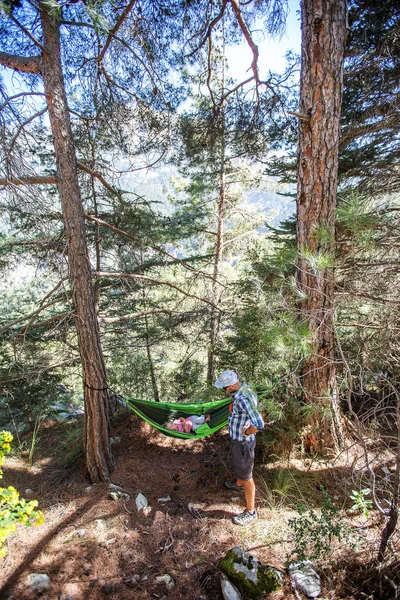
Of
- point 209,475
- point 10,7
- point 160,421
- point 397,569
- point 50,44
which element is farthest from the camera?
point 160,421

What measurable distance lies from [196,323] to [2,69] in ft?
13.1

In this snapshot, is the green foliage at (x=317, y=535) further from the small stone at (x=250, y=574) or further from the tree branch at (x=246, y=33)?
the tree branch at (x=246, y=33)

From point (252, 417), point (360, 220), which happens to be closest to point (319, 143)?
point (360, 220)

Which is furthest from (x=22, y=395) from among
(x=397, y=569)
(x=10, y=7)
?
(x=397, y=569)

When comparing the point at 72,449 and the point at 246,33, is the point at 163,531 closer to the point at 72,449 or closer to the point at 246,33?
the point at 72,449

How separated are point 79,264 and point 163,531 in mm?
2217

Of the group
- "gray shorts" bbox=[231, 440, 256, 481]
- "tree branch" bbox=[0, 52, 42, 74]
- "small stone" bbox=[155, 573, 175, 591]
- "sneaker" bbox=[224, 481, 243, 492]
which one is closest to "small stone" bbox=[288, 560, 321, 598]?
"gray shorts" bbox=[231, 440, 256, 481]

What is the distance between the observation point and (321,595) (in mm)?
1584

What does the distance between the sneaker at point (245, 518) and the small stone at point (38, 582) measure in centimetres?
126

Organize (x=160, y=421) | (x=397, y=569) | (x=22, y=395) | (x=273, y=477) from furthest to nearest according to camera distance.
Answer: (x=22, y=395)
(x=160, y=421)
(x=273, y=477)
(x=397, y=569)

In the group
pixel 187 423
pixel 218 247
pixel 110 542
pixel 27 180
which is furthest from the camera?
pixel 218 247

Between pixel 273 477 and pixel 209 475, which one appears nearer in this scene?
pixel 273 477

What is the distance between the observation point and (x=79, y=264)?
258 centimetres

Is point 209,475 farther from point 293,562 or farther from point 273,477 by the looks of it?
point 293,562
